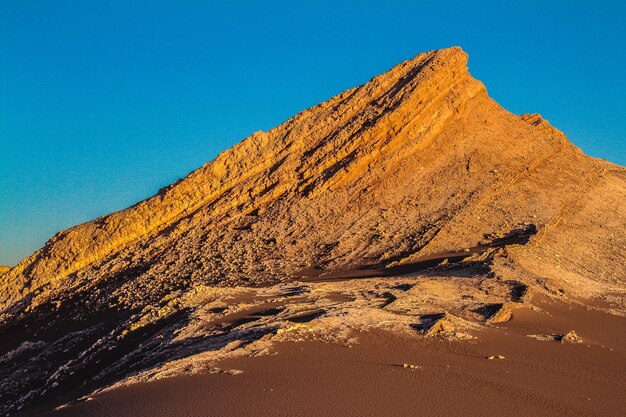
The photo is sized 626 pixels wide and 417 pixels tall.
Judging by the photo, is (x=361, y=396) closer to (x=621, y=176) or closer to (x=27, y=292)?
(x=27, y=292)

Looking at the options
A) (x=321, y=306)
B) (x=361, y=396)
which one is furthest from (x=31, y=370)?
(x=361, y=396)

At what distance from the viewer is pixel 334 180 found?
19984 millimetres

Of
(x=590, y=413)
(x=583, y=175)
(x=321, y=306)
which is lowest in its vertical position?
(x=590, y=413)

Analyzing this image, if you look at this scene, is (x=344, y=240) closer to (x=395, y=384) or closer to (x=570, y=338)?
(x=570, y=338)

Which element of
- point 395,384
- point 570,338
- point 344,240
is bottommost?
point 570,338

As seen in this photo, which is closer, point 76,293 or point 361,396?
point 361,396

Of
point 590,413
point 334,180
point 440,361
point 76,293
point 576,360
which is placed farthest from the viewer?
point 334,180

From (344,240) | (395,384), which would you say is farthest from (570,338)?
(344,240)

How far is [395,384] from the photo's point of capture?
18.7 feet

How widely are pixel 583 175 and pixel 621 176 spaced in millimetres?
3390

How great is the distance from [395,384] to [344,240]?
11.8m

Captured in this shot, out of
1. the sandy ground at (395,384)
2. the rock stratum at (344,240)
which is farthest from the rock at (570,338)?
the rock stratum at (344,240)

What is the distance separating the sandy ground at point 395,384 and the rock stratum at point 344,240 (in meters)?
1.23

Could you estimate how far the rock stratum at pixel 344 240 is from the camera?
395 inches
